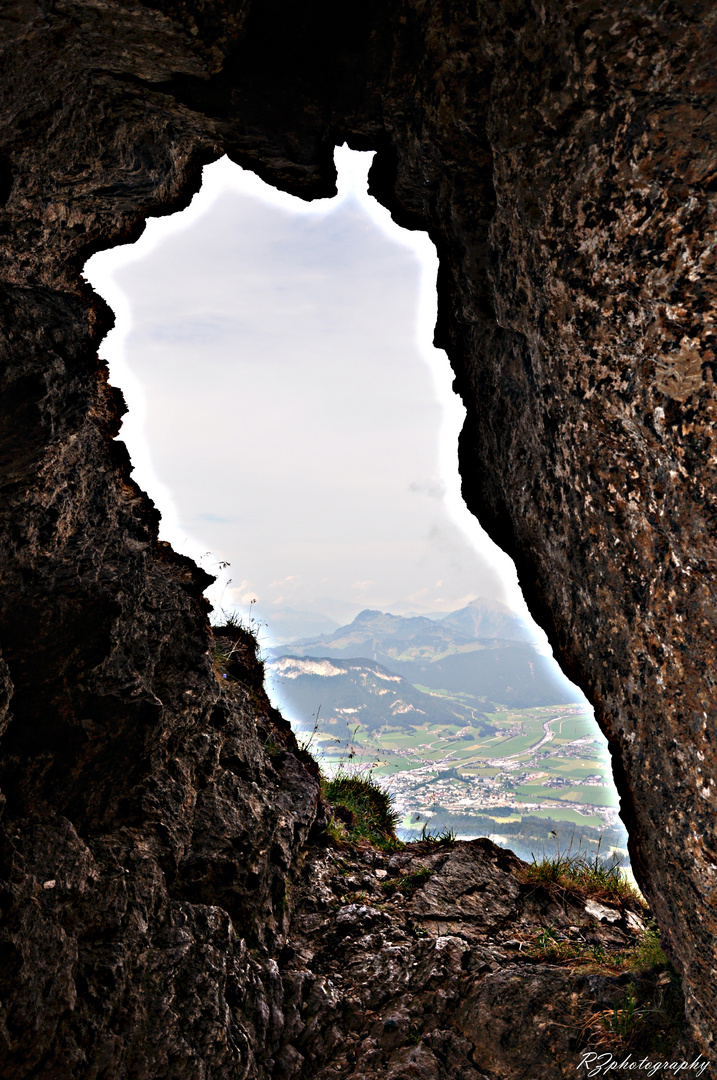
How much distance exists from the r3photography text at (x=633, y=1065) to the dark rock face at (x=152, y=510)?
0.57ft

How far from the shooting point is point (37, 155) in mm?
4746

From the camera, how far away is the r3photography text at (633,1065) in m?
4.14

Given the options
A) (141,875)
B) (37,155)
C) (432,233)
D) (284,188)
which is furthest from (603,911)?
(37,155)

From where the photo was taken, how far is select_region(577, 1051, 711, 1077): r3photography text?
4.14m

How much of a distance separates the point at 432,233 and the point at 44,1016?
7.13 metres

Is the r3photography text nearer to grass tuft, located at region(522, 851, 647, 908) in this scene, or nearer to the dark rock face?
the dark rock face

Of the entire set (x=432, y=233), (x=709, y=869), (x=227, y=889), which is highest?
(x=432, y=233)

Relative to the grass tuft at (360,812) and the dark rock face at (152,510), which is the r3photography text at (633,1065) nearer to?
the dark rock face at (152,510)

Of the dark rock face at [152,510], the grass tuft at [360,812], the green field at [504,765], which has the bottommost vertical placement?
the green field at [504,765]

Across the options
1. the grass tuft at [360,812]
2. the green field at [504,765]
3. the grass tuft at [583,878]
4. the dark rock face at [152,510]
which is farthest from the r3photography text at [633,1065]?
the green field at [504,765]

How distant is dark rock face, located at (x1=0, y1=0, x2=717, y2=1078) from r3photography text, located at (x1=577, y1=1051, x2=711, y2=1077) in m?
0.17

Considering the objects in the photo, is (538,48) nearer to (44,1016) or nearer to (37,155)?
(37,155)

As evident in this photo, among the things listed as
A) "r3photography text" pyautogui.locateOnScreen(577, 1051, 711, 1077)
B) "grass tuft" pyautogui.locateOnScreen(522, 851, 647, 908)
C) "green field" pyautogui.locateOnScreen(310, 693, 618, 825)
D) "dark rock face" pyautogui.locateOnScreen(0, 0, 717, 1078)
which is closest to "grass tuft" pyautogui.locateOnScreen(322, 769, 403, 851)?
"dark rock face" pyautogui.locateOnScreen(0, 0, 717, 1078)

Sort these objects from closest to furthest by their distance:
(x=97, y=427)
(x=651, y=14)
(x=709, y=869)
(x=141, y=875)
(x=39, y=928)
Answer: (x=651, y=14) < (x=709, y=869) < (x=39, y=928) < (x=141, y=875) < (x=97, y=427)
